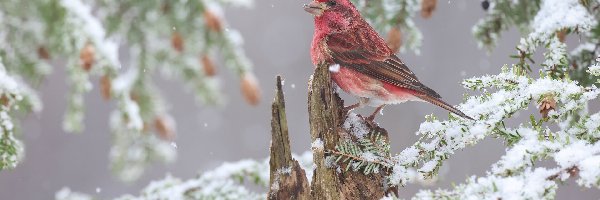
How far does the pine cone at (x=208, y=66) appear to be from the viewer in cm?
380

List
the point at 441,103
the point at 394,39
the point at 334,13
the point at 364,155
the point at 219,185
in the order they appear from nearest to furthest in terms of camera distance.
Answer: the point at 364,155, the point at 441,103, the point at 334,13, the point at 394,39, the point at 219,185

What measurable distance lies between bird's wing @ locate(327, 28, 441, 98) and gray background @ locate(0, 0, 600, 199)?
939 cm

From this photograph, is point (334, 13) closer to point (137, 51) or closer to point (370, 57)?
point (370, 57)

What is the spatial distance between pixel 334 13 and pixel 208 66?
0.96 m

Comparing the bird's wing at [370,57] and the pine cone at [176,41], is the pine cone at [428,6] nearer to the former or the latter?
the bird's wing at [370,57]

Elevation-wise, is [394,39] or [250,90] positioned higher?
[250,90]

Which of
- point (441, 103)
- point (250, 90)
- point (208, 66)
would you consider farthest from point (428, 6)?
point (208, 66)

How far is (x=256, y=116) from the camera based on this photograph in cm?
1794

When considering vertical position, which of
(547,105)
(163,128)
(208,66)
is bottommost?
(547,105)

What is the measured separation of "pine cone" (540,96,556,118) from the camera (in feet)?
6.76

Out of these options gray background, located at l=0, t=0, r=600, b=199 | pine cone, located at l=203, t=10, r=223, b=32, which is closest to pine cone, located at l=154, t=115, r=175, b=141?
pine cone, located at l=203, t=10, r=223, b=32

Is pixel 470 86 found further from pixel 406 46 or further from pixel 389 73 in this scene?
pixel 406 46

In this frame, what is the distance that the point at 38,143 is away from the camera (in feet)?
47.8

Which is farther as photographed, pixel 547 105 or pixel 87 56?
pixel 87 56
